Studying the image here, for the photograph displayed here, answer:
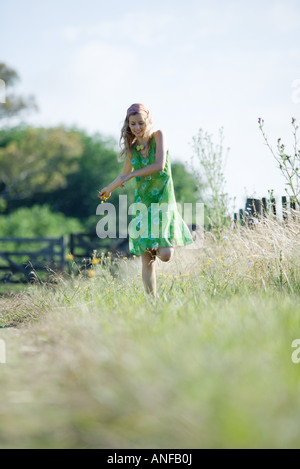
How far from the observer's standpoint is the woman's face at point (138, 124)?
397cm

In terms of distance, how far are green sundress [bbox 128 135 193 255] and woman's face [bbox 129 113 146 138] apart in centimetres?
13

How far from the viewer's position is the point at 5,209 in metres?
28.3

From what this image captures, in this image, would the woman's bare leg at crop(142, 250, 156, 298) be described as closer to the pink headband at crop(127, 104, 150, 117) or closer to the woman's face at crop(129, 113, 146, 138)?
the woman's face at crop(129, 113, 146, 138)

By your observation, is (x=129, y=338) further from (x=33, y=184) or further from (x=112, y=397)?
(x=33, y=184)

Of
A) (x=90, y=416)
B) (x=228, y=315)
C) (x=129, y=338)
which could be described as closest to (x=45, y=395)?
(x=90, y=416)

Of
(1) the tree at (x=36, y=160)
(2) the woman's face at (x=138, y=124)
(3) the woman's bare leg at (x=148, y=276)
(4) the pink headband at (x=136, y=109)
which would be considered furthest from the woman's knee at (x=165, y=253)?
(1) the tree at (x=36, y=160)

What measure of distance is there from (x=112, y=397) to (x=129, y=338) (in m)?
0.59

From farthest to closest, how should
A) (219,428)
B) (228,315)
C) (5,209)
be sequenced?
(5,209)
(228,315)
(219,428)

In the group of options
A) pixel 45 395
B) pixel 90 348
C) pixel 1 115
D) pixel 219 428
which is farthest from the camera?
pixel 1 115

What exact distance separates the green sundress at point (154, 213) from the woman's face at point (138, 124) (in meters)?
0.13

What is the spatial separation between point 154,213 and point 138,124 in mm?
669

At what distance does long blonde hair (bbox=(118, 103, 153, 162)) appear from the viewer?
3.98 metres

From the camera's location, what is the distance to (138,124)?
4.00 meters
